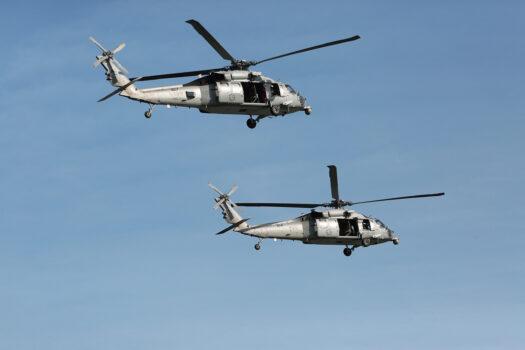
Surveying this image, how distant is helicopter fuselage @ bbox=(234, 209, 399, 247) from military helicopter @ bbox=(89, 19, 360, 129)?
970 centimetres

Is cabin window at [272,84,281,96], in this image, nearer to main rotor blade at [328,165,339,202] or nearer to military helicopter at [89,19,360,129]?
military helicopter at [89,19,360,129]

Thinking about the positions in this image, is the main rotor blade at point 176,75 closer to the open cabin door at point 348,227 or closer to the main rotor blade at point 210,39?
the main rotor blade at point 210,39

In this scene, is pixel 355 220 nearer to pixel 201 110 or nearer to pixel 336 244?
pixel 336 244

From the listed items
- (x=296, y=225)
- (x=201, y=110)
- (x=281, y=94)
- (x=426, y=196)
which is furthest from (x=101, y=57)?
(x=426, y=196)

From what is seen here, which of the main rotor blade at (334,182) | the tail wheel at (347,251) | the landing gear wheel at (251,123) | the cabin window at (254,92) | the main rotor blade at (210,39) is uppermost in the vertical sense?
the main rotor blade at (210,39)

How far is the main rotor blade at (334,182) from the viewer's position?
122 m

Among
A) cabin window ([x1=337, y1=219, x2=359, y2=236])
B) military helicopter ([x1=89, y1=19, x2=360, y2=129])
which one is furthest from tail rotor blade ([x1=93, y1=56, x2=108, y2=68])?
cabin window ([x1=337, y1=219, x2=359, y2=236])

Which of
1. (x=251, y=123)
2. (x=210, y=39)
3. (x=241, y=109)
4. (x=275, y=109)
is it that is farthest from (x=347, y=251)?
(x=210, y=39)

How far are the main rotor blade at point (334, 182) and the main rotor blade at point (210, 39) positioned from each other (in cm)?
1676

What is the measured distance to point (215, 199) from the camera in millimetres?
116438

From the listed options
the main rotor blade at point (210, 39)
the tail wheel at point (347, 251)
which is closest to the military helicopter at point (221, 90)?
the main rotor blade at point (210, 39)

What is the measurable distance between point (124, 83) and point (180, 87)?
20.8ft

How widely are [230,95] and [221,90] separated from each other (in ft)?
3.55

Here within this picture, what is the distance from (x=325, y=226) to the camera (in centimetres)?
12069
